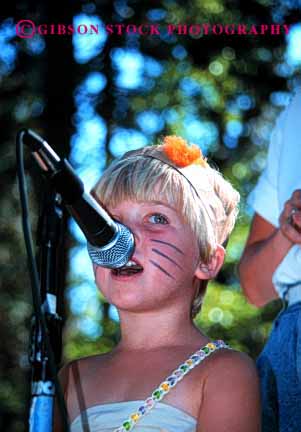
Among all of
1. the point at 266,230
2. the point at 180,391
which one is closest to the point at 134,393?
the point at 180,391

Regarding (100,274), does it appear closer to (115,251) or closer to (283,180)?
(115,251)

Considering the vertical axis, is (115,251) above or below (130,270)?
above

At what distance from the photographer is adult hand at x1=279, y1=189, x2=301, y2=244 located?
2.06 meters

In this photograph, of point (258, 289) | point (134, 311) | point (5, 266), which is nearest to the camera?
point (134, 311)

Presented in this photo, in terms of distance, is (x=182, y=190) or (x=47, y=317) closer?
(x=47, y=317)

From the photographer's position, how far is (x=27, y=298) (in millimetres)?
8555

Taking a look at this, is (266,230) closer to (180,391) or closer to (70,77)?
(180,391)

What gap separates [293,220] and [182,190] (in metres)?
0.30

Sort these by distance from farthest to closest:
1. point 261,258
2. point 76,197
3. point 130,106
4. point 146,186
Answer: point 130,106
point 261,258
point 146,186
point 76,197

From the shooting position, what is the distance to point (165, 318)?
2121mm

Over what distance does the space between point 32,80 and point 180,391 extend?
5.87m

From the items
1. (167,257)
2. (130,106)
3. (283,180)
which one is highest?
(283,180)

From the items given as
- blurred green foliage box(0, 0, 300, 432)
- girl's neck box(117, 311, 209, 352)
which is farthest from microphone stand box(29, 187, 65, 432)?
blurred green foliage box(0, 0, 300, 432)

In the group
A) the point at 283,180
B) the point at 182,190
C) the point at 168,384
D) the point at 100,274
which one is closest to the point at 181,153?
the point at 182,190
